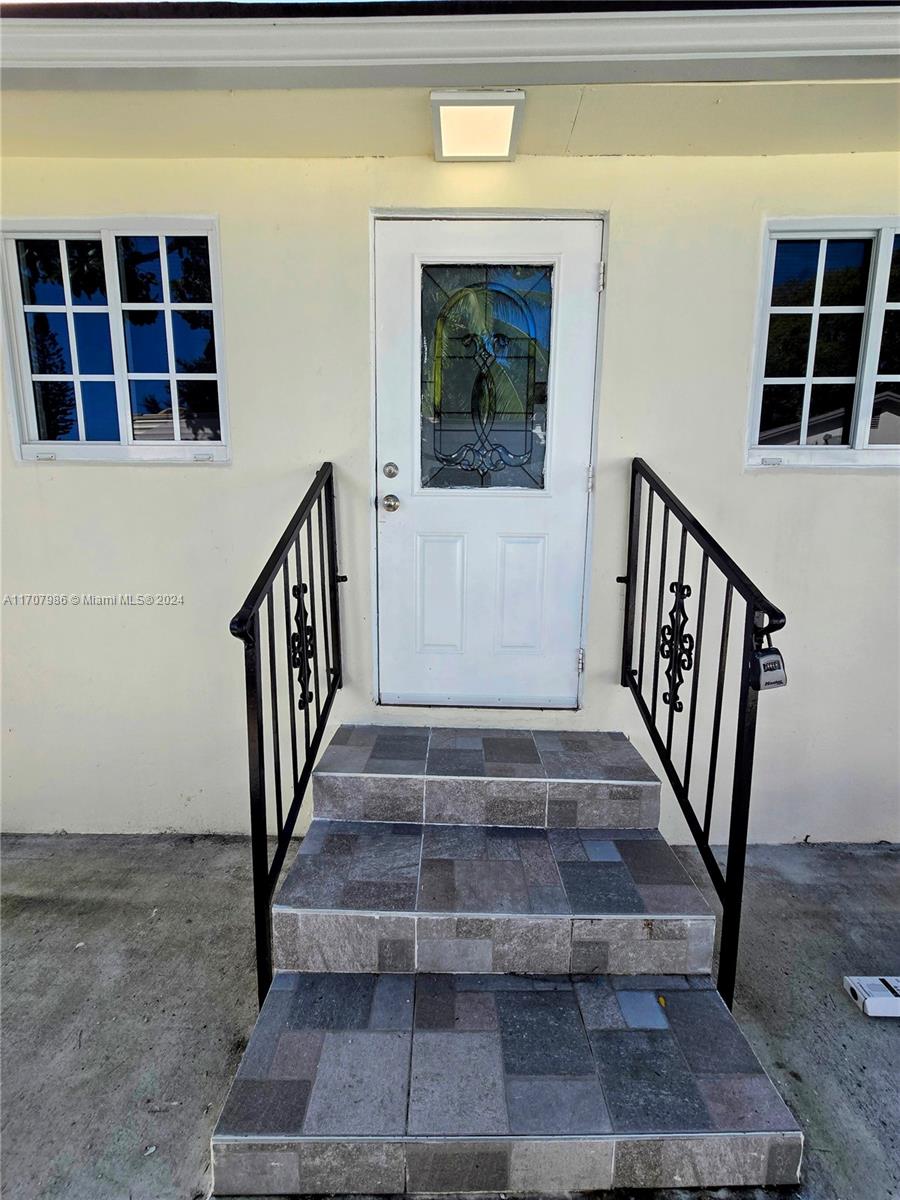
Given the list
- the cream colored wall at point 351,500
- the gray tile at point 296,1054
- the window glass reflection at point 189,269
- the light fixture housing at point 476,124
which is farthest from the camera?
the window glass reflection at point 189,269

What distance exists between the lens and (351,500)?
2418mm

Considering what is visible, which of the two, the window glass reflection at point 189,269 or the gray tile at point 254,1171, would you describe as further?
the window glass reflection at point 189,269

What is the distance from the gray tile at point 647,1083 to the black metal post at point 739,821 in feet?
0.94

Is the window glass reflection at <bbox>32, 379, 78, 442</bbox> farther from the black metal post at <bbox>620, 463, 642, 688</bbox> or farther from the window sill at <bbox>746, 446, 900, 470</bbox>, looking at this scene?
the window sill at <bbox>746, 446, 900, 470</bbox>

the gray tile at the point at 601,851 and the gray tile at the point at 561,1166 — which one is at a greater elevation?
the gray tile at the point at 601,851

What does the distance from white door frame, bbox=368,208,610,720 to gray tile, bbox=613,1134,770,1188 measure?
139 centimetres

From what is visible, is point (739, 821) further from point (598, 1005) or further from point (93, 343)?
point (93, 343)

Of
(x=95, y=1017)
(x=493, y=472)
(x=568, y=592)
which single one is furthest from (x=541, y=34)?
(x=95, y=1017)

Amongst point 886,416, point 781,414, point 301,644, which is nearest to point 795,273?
point 781,414

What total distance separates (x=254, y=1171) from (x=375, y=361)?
226cm

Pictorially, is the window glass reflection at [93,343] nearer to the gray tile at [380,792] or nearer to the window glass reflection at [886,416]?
the gray tile at [380,792]

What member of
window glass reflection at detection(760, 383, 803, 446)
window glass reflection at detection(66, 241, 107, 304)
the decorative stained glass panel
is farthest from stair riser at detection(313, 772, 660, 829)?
window glass reflection at detection(66, 241, 107, 304)

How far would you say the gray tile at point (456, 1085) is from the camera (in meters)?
1.29

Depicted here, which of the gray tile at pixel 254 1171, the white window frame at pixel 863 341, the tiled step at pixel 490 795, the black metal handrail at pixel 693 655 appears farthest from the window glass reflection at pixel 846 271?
the gray tile at pixel 254 1171
